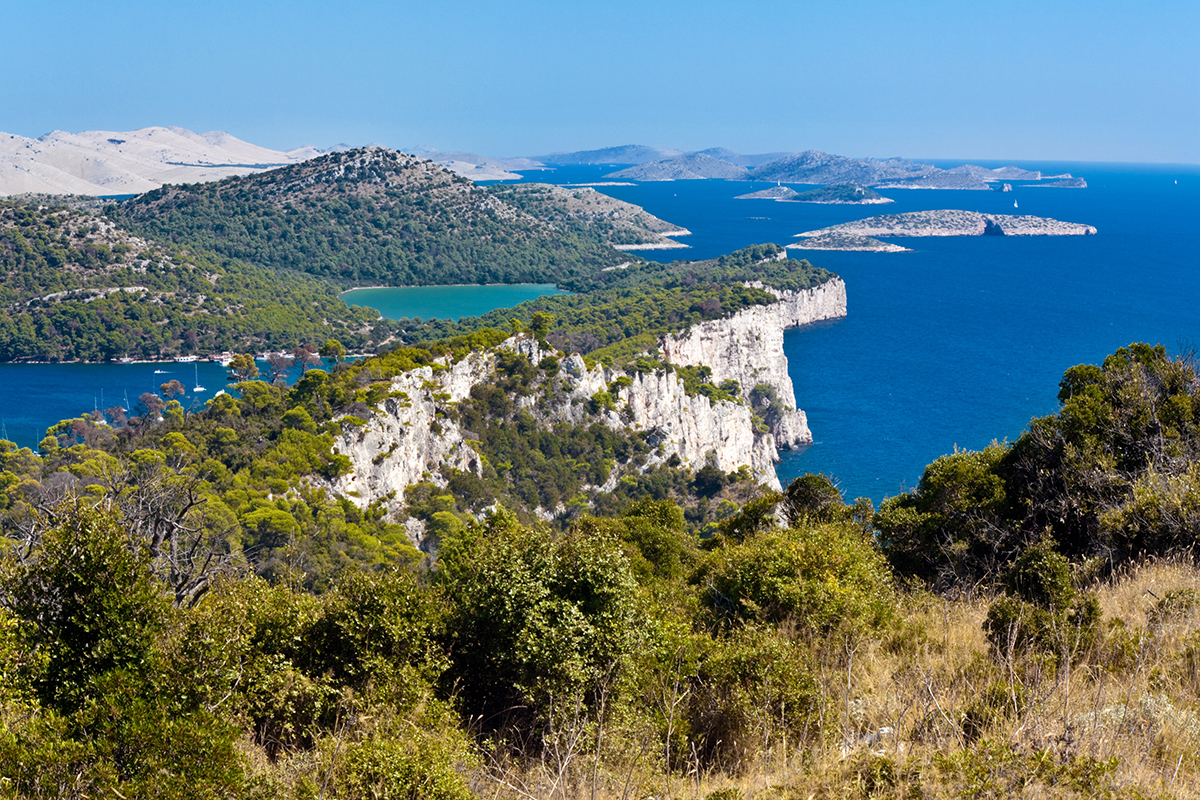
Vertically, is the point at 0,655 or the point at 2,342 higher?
the point at 0,655

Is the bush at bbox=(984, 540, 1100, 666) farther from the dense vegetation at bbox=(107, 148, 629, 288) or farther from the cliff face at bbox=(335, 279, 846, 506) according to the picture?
the dense vegetation at bbox=(107, 148, 629, 288)

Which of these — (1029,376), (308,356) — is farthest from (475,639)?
(1029,376)

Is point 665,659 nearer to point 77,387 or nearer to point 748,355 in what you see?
point 748,355

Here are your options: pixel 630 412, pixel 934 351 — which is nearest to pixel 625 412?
pixel 630 412

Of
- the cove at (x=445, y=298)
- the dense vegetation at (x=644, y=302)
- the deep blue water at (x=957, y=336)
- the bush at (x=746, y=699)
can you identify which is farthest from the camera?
the cove at (x=445, y=298)

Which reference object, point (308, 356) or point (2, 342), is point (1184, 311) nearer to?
point (308, 356)

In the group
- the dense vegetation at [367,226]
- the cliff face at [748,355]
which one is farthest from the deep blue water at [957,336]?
the dense vegetation at [367,226]

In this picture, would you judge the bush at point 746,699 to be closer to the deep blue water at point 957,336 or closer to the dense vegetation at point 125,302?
the deep blue water at point 957,336

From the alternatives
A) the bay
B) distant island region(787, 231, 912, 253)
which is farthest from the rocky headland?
distant island region(787, 231, 912, 253)
